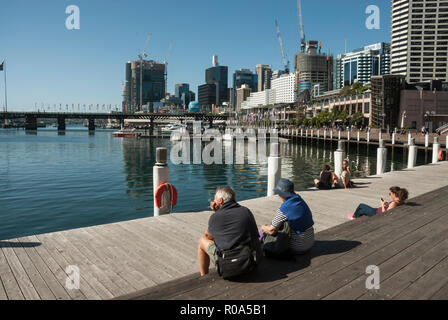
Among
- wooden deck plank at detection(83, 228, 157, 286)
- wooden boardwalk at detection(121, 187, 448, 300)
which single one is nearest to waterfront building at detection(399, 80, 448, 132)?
wooden boardwalk at detection(121, 187, 448, 300)

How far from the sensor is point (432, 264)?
554cm

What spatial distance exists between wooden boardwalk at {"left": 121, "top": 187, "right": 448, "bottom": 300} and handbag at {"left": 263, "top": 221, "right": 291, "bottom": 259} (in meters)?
0.14

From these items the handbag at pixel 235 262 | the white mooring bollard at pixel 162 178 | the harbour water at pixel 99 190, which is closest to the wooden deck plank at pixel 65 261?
the handbag at pixel 235 262

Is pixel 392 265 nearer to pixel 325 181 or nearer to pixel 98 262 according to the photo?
pixel 98 262

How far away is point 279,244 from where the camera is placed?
224 inches

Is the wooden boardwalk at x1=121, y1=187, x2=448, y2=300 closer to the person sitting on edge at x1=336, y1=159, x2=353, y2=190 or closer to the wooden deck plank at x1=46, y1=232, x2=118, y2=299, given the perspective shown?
the wooden deck plank at x1=46, y1=232, x2=118, y2=299

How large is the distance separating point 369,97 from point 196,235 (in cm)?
12185

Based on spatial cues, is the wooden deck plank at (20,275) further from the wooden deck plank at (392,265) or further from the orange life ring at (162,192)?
the wooden deck plank at (392,265)

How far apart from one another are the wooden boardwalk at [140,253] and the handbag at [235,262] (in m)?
0.26

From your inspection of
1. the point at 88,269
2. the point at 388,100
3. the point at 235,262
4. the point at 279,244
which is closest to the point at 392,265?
the point at 279,244

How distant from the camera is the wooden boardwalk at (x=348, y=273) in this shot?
4.55 metres

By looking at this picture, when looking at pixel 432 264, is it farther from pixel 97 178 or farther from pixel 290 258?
pixel 97 178
